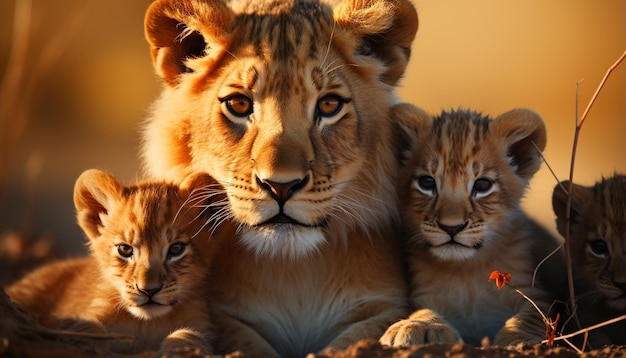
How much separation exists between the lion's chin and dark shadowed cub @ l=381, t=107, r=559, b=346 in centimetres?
54

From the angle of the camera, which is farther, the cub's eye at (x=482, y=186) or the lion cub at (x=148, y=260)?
the cub's eye at (x=482, y=186)

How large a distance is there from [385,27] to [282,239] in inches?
45.9

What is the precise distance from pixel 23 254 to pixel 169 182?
2898 mm

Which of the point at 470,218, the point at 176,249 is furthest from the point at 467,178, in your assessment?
the point at 176,249

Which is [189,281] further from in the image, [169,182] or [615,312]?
[615,312]

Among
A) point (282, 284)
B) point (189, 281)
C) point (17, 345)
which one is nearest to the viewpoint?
point (17, 345)

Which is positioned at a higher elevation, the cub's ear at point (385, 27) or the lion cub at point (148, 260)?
the cub's ear at point (385, 27)

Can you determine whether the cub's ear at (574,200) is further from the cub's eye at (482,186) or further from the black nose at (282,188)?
the black nose at (282,188)

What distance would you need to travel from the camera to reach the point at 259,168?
3.68 meters

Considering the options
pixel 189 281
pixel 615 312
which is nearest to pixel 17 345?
pixel 189 281

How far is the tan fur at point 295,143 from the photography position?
3883mm

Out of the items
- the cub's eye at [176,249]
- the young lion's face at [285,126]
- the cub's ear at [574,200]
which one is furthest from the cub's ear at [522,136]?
the cub's eye at [176,249]

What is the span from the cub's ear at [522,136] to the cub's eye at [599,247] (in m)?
0.45

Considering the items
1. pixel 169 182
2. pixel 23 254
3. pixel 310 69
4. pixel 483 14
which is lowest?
pixel 23 254
